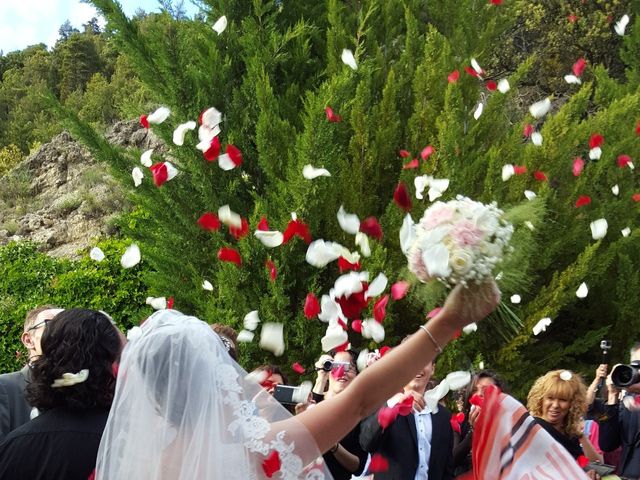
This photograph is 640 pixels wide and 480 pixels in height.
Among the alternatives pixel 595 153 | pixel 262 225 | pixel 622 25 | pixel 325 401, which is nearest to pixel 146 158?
pixel 262 225

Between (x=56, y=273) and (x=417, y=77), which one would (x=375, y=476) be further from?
(x=56, y=273)

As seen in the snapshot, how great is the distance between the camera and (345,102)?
8047 millimetres

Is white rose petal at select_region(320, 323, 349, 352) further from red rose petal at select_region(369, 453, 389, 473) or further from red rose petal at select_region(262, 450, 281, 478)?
red rose petal at select_region(262, 450, 281, 478)

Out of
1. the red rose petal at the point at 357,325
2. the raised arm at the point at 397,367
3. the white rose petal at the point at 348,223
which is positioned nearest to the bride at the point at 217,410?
the raised arm at the point at 397,367

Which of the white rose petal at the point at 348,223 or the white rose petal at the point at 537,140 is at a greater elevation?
the white rose petal at the point at 348,223

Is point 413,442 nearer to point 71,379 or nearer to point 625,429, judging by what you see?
point 625,429

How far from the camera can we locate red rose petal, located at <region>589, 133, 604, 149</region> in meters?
8.66

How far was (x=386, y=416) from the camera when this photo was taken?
4.54 meters

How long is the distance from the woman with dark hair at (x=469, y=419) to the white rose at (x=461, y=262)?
9.08ft

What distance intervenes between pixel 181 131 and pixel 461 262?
6.01 m

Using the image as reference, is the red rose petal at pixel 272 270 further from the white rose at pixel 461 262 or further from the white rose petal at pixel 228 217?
the white rose at pixel 461 262

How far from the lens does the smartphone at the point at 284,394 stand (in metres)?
4.37

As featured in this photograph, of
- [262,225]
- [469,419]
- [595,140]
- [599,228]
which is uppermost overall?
[262,225]

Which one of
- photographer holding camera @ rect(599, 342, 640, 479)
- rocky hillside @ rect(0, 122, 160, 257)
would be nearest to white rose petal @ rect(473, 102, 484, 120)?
photographer holding camera @ rect(599, 342, 640, 479)
